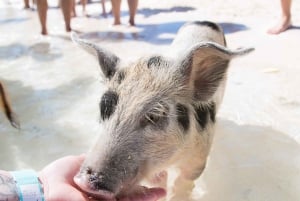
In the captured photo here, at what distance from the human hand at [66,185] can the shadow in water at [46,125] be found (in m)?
1.65

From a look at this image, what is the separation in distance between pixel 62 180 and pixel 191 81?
41.5 inches

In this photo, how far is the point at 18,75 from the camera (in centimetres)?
625

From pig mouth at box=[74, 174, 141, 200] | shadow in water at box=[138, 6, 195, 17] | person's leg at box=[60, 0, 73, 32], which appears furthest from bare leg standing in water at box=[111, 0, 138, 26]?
pig mouth at box=[74, 174, 141, 200]

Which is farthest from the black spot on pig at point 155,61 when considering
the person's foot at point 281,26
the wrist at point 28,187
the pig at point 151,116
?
the person's foot at point 281,26

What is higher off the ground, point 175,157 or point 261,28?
point 175,157

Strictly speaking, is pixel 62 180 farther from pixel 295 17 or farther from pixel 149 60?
pixel 295 17

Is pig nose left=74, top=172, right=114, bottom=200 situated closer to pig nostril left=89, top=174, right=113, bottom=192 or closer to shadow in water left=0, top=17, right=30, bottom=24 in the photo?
pig nostril left=89, top=174, right=113, bottom=192

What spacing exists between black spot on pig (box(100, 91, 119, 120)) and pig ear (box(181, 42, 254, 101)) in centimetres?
50

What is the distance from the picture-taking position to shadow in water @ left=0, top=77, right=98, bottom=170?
4406 mm

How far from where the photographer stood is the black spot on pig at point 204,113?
329 cm

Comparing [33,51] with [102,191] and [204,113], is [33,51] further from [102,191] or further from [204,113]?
[102,191]

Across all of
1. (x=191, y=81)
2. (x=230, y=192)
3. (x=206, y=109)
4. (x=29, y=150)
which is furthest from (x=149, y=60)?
(x=29, y=150)

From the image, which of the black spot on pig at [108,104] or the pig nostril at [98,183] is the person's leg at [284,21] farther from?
the pig nostril at [98,183]

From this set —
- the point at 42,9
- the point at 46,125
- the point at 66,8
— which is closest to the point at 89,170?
the point at 46,125
